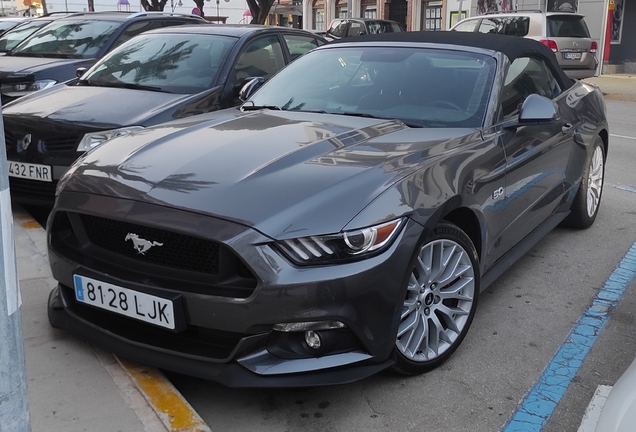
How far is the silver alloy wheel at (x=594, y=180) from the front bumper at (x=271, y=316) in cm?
292

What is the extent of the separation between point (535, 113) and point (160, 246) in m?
2.19

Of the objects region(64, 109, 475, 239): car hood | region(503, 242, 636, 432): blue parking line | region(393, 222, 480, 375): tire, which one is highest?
region(64, 109, 475, 239): car hood

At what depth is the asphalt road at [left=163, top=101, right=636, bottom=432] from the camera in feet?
9.30

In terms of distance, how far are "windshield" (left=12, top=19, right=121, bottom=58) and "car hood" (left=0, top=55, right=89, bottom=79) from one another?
191 millimetres

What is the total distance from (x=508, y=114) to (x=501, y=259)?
832 mm

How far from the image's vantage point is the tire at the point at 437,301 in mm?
3002

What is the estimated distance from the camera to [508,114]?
13.2 ft

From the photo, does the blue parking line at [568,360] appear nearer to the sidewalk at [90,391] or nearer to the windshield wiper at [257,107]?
the sidewalk at [90,391]

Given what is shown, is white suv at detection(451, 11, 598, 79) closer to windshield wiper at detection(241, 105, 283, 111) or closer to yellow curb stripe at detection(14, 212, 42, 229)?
windshield wiper at detection(241, 105, 283, 111)

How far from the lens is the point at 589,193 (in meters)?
5.30

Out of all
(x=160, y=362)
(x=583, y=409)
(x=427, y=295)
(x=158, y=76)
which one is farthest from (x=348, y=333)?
(x=158, y=76)

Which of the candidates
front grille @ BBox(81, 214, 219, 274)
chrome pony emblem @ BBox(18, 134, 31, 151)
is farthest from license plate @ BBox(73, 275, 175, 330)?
chrome pony emblem @ BBox(18, 134, 31, 151)

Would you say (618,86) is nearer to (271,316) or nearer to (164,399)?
(271,316)

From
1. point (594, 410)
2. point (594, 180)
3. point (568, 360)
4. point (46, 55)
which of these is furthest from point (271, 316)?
point (46, 55)
